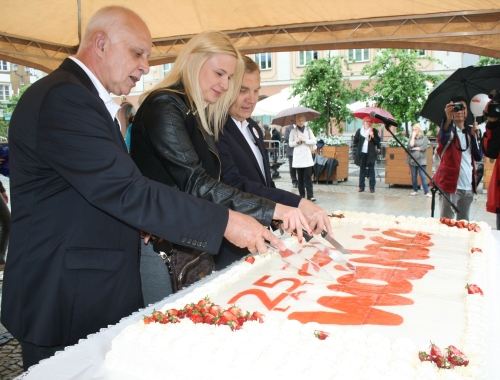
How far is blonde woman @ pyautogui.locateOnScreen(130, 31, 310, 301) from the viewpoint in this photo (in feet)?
5.79

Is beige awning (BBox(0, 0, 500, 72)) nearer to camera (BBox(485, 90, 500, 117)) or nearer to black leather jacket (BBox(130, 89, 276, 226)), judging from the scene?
camera (BBox(485, 90, 500, 117))

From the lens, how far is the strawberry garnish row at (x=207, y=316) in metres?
1.30

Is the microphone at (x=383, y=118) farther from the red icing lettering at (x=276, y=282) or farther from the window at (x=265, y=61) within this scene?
the window at (x=265, y=61)

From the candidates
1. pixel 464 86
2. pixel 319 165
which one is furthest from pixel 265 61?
→ pixel 464 86

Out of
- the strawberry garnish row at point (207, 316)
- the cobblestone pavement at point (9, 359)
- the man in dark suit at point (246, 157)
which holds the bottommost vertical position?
the cobblestone pavement at point (9, 359)

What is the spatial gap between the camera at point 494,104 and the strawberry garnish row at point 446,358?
3.41m

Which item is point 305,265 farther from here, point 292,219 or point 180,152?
point 180,152

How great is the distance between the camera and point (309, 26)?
207 inches

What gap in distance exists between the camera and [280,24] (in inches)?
210

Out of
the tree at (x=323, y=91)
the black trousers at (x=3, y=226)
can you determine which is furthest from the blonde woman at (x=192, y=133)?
the tree at (x=323, y=91)

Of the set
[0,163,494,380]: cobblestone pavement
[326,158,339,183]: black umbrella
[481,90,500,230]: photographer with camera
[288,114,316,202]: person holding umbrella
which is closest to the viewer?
[481,90,500,230]: photographer with camera

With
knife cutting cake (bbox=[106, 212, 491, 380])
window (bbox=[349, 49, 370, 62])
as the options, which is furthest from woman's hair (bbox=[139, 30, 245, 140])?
window (bbox=[349, 49, 370, 62])

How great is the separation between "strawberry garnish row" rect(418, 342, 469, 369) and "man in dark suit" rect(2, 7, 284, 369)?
0.58m

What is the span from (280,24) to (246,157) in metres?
3.32
